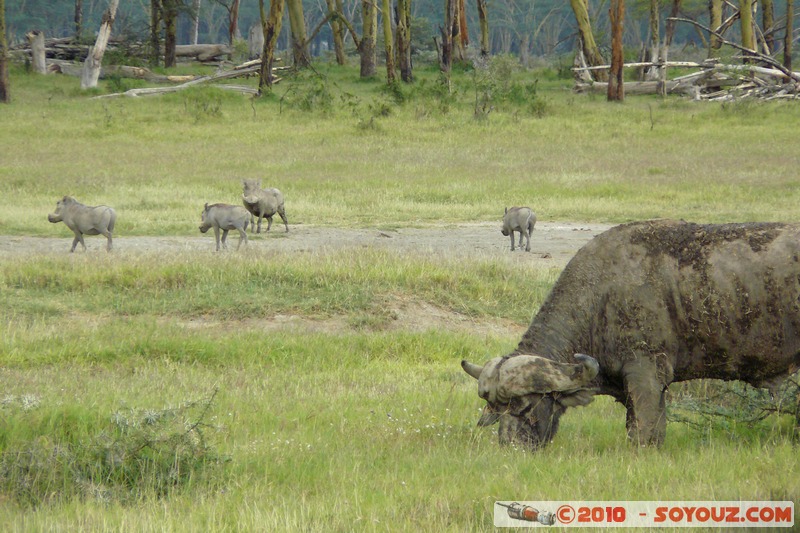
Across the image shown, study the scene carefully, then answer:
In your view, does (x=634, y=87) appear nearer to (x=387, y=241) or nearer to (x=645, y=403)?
(x=387, y=241)

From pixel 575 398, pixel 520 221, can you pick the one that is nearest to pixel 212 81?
pixel 520 221

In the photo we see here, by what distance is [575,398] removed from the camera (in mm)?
6781

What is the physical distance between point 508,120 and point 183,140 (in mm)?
10251

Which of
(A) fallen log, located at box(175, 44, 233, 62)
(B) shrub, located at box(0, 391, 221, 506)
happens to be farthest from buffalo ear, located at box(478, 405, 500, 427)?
(A) fallen log, located at box(175, 44, 233, 62)

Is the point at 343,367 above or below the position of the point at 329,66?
below

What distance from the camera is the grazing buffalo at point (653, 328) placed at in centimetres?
671

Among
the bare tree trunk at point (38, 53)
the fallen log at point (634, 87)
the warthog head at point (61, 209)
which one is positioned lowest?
the warthog head at point (61, 209)

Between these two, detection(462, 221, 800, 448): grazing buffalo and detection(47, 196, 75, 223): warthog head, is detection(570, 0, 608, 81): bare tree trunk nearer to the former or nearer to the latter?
detection(47, 196, 75, 223): warthog head

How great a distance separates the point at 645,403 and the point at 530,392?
2.56 ft

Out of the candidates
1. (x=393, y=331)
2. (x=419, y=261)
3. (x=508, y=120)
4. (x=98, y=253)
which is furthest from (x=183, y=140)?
(x=393, y=331)

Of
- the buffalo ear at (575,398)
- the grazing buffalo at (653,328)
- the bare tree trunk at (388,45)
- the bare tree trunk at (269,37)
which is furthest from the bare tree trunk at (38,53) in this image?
the buffalo ear at (575,398)

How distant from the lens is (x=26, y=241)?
17.1 m

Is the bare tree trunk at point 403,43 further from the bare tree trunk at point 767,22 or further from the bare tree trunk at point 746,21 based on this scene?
the bare tree trunk at point 767,22

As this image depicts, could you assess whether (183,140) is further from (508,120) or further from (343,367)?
(343,367)
